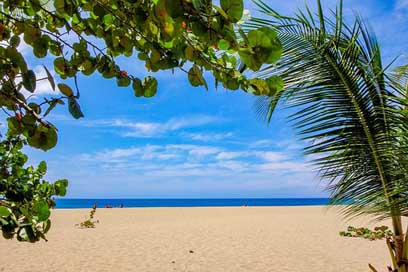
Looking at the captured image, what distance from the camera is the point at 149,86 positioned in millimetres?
1571

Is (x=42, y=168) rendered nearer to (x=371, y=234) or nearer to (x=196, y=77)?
(x=196, y=77)

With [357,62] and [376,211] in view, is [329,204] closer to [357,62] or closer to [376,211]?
[376,211]

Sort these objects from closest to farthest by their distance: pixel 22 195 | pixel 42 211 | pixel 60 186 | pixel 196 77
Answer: pixel 42 211
pixel 196 77
pixel 22 195
pixel 60 186

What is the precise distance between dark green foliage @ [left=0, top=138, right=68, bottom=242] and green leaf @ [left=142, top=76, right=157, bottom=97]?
550mm

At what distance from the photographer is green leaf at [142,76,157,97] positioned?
1.57 meters

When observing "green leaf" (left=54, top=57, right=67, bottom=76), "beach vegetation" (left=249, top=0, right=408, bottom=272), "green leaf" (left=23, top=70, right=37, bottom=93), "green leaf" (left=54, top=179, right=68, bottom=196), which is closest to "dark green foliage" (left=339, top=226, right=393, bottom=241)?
Result: "beach vegetation" (left=249, top=0, right=408, bottom=272)

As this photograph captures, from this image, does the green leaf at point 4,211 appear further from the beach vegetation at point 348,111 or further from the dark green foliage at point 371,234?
the dark green foliage at point 371,234

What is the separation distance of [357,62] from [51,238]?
38.6 ft

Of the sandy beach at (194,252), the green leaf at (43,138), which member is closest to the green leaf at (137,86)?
the green leaf at (43,138)

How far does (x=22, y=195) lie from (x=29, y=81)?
813 mm

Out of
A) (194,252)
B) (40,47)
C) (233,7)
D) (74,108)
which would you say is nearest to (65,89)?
(74,108)

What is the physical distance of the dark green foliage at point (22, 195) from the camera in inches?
51.2

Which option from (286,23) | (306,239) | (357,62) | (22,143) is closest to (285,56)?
(286,23)

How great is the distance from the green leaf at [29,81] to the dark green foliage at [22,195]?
36 cm
